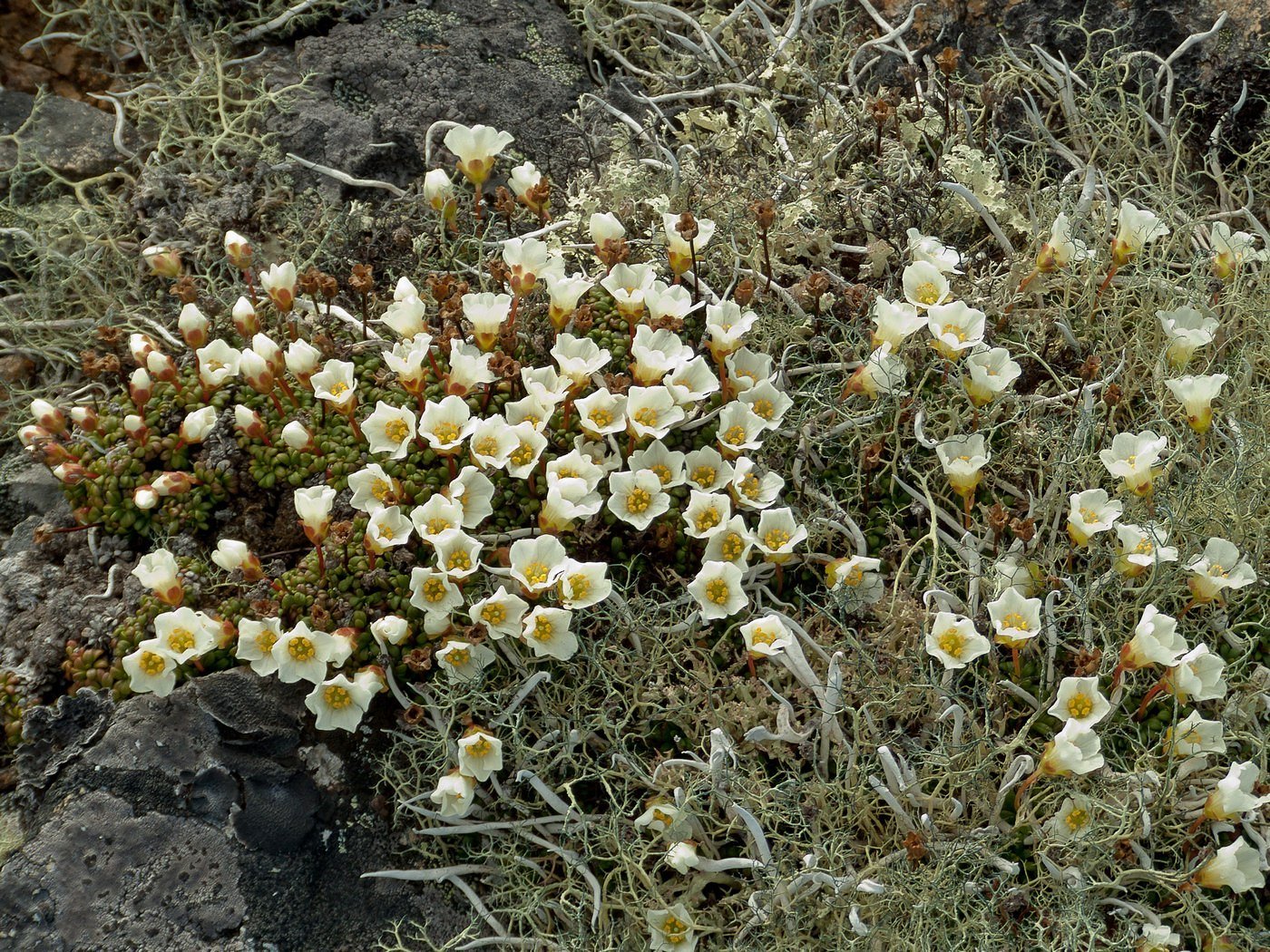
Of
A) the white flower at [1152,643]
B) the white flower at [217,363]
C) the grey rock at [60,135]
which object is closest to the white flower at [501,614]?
the white flower at [217,363]

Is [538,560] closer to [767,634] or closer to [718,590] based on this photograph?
[718,590]

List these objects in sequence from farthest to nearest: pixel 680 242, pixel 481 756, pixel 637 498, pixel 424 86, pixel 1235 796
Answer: pixel 424 86, pixel 680 242, pixel 637 498, pixel 481 756, pixel 1235 796

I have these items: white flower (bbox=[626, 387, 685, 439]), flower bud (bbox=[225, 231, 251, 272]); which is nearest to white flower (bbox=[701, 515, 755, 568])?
white flower (bbox=[626, 387, 685, 439])

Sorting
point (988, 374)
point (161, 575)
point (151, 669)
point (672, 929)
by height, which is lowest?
point (672, 929)

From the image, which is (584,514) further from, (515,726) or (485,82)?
(485,82)

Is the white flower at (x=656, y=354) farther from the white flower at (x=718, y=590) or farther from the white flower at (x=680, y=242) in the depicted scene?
the white flower at (x=718, y=590)

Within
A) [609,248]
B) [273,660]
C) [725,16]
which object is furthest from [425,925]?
[725,16]

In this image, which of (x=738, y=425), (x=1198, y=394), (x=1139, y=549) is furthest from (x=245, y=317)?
(x=1198, y=394)

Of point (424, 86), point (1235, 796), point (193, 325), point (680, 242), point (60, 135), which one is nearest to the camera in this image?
A: point (1235, 796)
